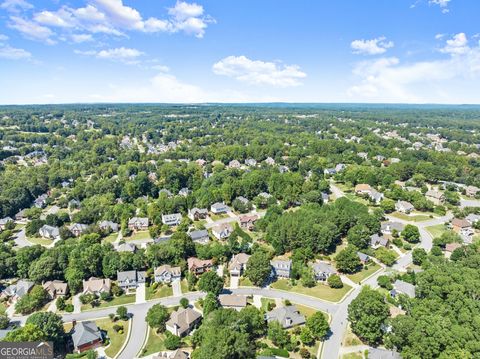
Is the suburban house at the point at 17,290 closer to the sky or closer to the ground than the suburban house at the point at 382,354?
closer to the ground

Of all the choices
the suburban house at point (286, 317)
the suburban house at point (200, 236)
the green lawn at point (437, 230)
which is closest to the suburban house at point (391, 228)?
the green lawn at point (437, 230)

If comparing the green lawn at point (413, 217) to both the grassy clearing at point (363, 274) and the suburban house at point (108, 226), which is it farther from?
the suburban house at point (108, 226)

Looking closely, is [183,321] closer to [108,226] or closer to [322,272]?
[322,272]

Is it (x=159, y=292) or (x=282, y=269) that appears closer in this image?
(x=159, y=292)

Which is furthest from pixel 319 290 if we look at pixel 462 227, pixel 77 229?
pixel 77 229

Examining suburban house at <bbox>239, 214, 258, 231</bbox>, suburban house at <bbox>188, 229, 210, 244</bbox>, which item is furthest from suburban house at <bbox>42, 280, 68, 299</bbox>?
suburban house at <bbox>239, 214, 258, 231</bbox>

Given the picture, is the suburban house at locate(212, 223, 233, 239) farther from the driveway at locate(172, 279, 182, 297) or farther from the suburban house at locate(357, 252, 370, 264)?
the suburban house at locate(357, 252, 370, 264)
